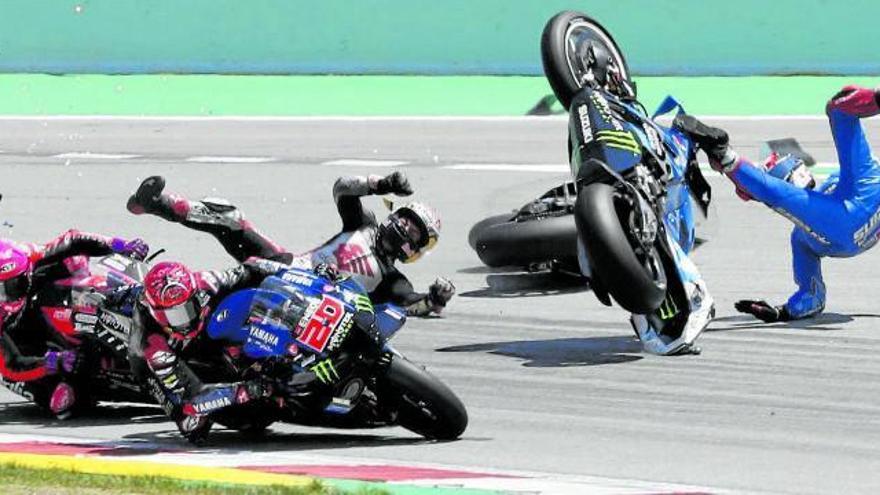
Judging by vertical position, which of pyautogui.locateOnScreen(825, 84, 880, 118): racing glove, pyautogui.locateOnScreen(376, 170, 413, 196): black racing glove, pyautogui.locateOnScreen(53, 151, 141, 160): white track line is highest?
pyautogui.locateOnScreen(825, 84, 880, 118): racing glove

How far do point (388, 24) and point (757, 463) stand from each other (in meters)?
14.4

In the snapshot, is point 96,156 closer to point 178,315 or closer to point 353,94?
point 353,94

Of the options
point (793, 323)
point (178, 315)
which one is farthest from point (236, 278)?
point (793, 323)

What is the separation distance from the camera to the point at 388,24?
21.8 metres

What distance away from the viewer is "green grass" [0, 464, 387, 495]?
713cm

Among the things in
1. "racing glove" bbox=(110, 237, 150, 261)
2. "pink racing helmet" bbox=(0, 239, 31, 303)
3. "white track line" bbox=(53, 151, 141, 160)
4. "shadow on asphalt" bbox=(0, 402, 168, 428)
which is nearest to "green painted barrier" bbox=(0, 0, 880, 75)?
"white track line" bbox=(53, 151, 141, 160)

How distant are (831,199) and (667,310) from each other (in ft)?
5.07

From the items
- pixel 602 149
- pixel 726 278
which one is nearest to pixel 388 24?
pixel 726 278

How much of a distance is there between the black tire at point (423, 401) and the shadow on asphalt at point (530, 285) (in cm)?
390

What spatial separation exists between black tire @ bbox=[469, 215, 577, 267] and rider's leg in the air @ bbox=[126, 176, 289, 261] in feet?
7.76

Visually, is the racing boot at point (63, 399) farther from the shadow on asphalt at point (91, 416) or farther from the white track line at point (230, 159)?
the white track line at point (230, 159)

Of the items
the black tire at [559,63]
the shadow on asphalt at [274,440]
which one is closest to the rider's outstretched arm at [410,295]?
the black tire at [559,63]

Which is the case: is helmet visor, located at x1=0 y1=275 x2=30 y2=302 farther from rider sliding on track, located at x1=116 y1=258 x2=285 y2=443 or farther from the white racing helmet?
the white racing helmet

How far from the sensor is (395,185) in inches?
419
